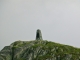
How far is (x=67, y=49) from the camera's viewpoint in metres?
198

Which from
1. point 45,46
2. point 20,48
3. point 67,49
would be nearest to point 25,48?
point 20,48

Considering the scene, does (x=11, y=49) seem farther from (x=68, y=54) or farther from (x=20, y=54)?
(x=68, y=54)

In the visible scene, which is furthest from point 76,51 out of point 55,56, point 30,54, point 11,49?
point 11,49

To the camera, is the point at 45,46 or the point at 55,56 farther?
the point at 45,46

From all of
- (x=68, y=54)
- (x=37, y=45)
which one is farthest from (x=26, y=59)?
(x=68, y=54)

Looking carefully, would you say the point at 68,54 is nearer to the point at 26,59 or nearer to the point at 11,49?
the point at 26,59

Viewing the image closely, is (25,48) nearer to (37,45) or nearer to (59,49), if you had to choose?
(37,45)

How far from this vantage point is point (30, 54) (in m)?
188

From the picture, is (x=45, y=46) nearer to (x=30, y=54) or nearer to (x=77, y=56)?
(x=30, y=54)

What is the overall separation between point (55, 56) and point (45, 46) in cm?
1697

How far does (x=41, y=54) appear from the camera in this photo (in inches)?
7441

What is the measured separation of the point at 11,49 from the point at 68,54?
49.6m

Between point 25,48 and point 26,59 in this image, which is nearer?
point 26,59

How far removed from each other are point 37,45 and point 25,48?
410 inches
